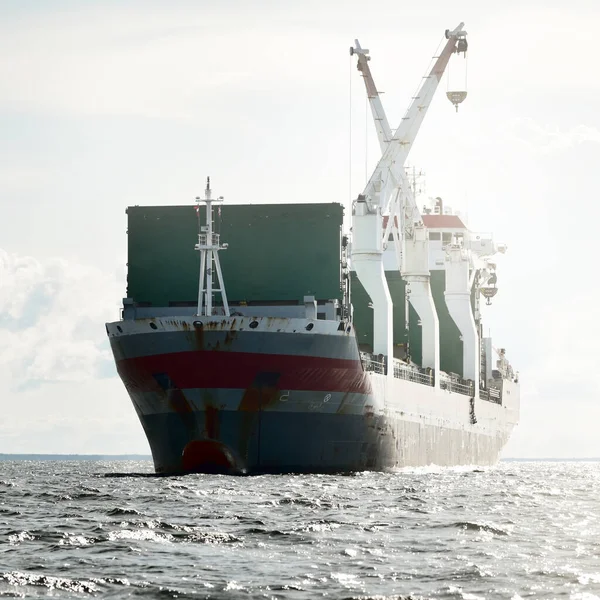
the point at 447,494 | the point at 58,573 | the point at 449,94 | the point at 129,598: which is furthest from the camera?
the point at 449,94

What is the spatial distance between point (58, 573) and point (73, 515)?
758 cm

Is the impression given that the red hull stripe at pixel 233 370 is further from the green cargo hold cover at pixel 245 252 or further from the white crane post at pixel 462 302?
the white crane post at pixel 462 302

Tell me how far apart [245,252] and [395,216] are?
50.8 ft

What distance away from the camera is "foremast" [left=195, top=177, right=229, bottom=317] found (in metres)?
37.7

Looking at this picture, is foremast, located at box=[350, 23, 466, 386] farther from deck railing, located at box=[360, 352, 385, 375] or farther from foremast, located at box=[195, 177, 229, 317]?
foremast, located at box=[195, 177, 229, 317]

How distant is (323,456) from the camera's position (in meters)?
39.0

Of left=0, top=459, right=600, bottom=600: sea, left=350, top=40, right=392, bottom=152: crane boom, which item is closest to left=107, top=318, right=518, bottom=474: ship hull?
left=0, top=459, right=600, bottom=600: sea

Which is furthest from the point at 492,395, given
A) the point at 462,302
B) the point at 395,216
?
the point at 395,216

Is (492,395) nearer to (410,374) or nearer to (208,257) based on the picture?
(410,374)

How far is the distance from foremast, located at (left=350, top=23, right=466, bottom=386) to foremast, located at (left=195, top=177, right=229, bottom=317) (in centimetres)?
1024

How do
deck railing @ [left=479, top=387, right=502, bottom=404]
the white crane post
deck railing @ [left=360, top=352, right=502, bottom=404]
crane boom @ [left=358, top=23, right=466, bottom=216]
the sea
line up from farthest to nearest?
deck railing @ [left=479, top=387, right=502, bottom=404], the white crane post, crane boom @ [left=358, top=23, right=466, bottom=216], deck railing @ [left=360, top=352, right=502, bottom=404], the sea

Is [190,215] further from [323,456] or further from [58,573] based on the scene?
[58,573]

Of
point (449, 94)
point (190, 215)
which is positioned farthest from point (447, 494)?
point (449, 94)

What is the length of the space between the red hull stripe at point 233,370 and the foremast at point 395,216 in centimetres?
939
